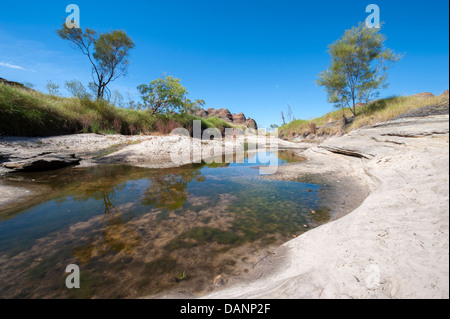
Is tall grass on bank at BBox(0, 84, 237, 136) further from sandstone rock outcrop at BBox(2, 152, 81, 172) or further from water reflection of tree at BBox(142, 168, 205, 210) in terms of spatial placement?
water reflection of tree at BBox(142, 168, 205, 210)

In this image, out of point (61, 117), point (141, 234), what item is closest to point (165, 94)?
point (61, 117)

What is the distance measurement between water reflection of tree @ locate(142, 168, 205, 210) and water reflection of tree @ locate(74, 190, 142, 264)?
32.3 inches

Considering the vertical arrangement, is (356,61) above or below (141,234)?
above

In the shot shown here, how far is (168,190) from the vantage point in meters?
4.79

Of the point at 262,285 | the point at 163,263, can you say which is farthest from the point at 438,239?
the point at 163,263

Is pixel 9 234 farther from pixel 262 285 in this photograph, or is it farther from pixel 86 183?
pixel 262 285

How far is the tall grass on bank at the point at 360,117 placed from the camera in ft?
35.7

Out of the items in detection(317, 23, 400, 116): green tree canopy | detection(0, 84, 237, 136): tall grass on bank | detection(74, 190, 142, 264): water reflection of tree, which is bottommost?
detection(74, 190, 142, 264): water reflection of tree

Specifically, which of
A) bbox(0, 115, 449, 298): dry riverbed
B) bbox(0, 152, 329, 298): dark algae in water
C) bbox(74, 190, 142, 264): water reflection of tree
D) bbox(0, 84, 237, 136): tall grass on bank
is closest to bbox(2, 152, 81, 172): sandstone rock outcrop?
bbox(0, 152, 329, 298): dark algae in water

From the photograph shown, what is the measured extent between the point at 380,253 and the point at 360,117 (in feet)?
60.9

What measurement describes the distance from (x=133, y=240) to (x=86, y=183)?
13.6 feet

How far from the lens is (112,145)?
33.4 feet

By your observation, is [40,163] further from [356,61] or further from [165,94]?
[356,61]

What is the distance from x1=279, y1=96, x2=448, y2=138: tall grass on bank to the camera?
35.7ft
